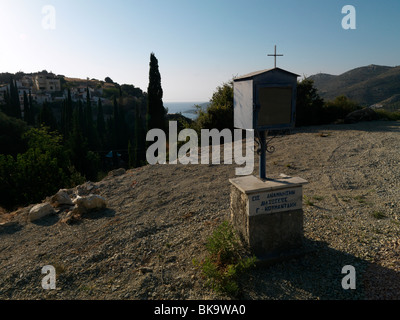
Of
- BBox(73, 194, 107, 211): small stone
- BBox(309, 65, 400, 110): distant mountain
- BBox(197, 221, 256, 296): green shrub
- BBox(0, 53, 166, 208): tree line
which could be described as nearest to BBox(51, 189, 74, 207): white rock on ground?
BBox(73, 194, 107, 211): small stone

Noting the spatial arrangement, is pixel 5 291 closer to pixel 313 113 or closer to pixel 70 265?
pixel 70 265

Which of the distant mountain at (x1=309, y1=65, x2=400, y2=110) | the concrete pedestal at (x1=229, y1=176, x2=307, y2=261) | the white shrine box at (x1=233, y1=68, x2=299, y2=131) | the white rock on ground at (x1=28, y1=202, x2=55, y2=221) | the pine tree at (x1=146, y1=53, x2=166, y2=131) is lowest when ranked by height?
the white rock on ground at (x1=28, y1=202, x2=55, y2=221)

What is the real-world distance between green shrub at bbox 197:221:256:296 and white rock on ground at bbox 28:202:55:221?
198 inches

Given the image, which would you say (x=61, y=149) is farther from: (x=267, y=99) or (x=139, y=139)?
(x=267, y=99)

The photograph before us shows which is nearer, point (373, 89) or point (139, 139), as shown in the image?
point (139, 139)

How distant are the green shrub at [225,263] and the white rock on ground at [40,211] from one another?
5.02 m

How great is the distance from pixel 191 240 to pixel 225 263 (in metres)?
1.07

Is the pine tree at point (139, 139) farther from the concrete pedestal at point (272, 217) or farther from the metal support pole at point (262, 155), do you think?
the concrete pedestal at point (272, 217)

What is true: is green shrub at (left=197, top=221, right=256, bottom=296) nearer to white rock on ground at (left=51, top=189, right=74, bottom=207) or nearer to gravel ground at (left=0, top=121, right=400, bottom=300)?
gravel ground at (left=0, top=121, right=400, bottom=300)

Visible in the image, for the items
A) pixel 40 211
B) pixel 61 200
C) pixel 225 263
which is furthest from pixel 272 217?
pixel 61 200

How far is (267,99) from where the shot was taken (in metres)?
3.84

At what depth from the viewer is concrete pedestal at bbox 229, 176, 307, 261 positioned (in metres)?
3.73
